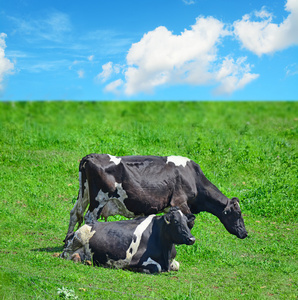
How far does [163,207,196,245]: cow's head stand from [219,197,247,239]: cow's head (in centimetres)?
231

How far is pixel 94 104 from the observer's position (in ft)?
80.5

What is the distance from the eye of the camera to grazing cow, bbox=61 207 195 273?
9227mm

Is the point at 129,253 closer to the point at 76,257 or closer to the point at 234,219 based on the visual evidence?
the point at 76,257

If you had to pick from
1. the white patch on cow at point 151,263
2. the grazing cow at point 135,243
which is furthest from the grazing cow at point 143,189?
the white patch on cow at point 151,263

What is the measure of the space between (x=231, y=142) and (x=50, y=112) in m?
8.36

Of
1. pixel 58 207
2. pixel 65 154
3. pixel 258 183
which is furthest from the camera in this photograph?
pixel 65 154

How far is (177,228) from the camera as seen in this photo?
30.1ft

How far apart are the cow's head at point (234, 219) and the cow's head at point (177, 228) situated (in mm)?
2307

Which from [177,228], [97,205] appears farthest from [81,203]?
[177,228]

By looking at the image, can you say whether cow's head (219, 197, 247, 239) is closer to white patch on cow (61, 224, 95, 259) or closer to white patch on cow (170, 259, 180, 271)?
white patch on cow (170, 259, 180, 271)

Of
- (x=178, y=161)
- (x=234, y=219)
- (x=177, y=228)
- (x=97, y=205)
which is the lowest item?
(x=234, y=219)

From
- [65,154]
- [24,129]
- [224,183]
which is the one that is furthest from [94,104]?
[224,183]

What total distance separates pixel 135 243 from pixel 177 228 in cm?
84

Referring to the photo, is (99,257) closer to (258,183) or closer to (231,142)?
(258,183)
